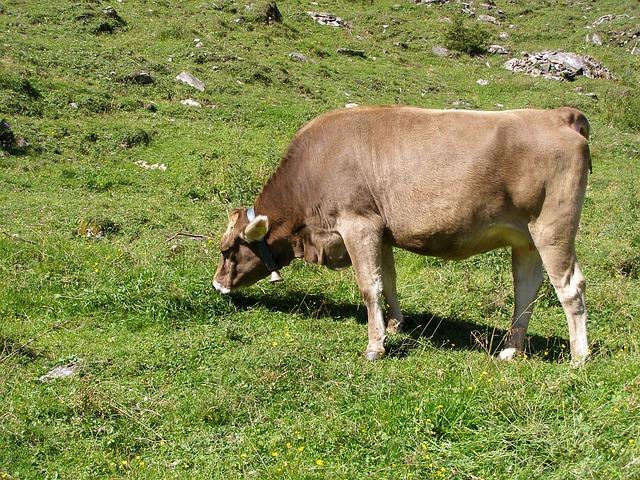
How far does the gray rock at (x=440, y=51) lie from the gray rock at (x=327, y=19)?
4902mm

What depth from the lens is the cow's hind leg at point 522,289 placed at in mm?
7480

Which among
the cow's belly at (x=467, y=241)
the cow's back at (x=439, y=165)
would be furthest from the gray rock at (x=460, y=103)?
the cow's belly at (x=467, y=241)

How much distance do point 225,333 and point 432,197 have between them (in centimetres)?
266

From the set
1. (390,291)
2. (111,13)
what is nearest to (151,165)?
(390,291)

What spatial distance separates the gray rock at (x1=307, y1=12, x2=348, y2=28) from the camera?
34.7m

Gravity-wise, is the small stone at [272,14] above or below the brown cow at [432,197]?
below

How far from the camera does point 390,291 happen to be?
8266 mm

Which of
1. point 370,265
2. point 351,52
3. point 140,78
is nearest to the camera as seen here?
point 370,265

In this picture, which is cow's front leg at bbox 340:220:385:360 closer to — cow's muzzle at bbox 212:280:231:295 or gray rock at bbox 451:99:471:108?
cow's muzzle at bbox 212:280:231:295

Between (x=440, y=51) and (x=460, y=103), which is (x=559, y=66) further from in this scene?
(x=460, y=103)

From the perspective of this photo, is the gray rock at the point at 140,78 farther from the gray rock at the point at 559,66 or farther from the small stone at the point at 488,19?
the small stone at the point at 488,19

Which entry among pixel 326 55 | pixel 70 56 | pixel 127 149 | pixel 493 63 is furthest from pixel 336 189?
pixel 493 63

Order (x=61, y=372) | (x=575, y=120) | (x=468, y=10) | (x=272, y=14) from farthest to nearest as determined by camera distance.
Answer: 1. (x=468, y=10)
2. (x=272, y=14)
3. (x=575, y=120)
4. (x=61, y=372)

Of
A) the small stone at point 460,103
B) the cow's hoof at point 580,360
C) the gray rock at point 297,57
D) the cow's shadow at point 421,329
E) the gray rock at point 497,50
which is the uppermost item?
the cow's hoof at point 580,360
